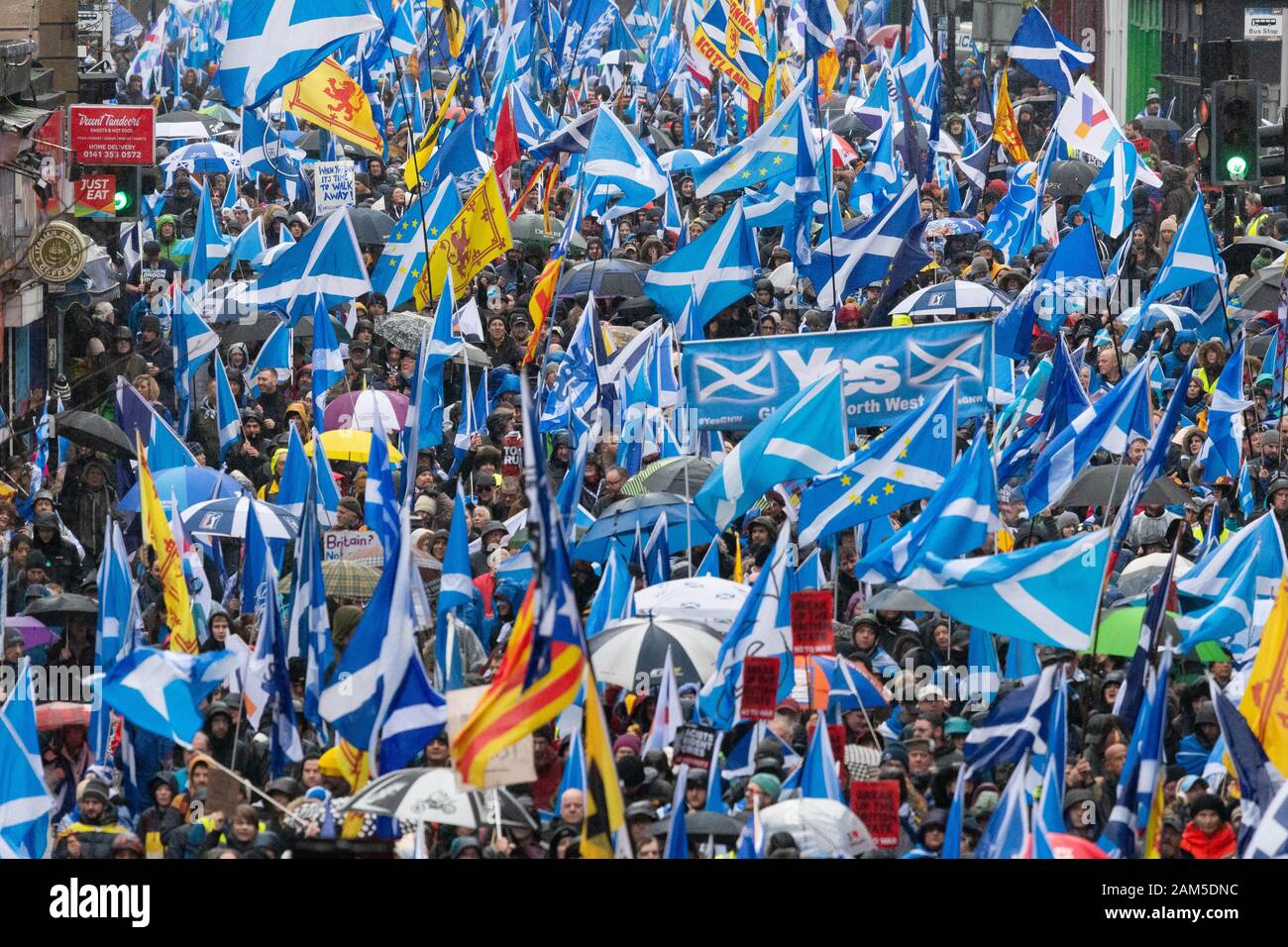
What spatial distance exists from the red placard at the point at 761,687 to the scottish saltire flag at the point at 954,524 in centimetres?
136

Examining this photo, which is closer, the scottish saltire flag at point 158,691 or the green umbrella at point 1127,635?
the scottish saltire flag at point 158,691

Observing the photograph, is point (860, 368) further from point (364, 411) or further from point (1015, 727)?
point (364, 411)

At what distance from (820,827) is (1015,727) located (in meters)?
1.60

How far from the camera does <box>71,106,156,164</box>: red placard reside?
1053 inches

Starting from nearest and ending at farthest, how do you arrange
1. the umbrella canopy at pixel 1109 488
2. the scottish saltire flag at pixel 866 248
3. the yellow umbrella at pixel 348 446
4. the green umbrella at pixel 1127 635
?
the green umbrella at pixel 1127 635 → the umbrella canopy at pixel 1109 488 → the yellow umbrella at pixel 348 446 → the scottish saltire flag at pixel 866 248

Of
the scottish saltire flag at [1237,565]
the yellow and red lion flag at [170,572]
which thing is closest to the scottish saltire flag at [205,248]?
the yellow and red lion flag at [170,572]

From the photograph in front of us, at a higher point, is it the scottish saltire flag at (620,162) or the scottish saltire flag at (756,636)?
the scottish saltire flag at (620,162)

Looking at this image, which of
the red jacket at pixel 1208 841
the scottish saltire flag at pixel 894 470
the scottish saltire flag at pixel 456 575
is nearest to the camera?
the red jacket at pixel 1208 841

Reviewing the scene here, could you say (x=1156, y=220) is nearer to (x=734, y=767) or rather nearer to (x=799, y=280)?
(x=799, y=280)

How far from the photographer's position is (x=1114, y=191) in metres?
24.8

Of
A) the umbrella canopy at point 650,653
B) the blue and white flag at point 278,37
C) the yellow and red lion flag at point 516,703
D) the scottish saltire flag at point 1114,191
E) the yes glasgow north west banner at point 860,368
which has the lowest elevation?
the umbrella canopy at point 650,653

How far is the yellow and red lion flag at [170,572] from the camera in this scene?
591 inches

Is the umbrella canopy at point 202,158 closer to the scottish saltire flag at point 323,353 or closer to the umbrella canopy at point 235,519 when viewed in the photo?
the scottish saltire flag at point 323,353
